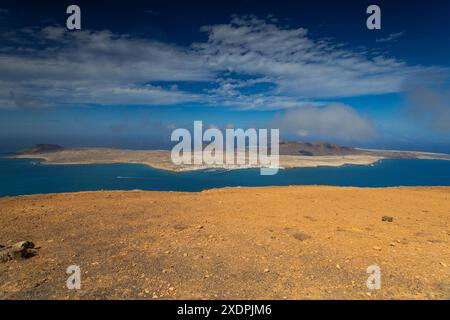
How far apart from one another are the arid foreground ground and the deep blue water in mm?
88735

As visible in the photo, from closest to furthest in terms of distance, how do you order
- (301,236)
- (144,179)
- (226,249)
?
1. (226,249)
2. (301,236)
3. (144,179)

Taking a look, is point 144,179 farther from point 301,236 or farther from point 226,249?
point 226,249

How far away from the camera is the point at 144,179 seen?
121 metres

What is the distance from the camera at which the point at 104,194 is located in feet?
62.7

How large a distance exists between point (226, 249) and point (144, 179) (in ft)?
380

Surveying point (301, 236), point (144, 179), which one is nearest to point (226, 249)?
point (301, 236)

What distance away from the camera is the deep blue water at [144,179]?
104062mm

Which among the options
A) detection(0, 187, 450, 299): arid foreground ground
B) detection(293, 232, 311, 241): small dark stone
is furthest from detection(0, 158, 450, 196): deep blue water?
detection(293, 232, 311, 241): small dark stone

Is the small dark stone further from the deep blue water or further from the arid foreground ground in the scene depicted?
the deep blue water

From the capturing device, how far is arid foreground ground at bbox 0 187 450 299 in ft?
23.0

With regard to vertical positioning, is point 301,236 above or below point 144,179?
above
